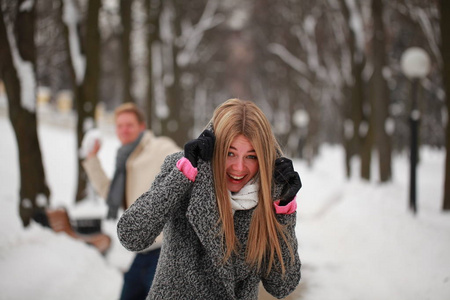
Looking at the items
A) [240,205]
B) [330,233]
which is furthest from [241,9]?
[240,205]

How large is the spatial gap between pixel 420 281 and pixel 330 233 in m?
3.38

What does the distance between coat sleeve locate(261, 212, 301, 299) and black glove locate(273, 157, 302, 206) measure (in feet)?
0.33

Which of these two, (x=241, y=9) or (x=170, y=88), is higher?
(x=241, y=9)

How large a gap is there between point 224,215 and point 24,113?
584 centimetres

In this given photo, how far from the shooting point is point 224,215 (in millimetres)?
2066

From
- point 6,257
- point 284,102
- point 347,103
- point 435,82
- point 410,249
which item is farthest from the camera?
point 284,102

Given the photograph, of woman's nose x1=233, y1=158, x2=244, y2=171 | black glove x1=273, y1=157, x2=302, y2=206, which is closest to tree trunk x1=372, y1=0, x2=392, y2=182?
black glove x1=273, y1=157, x2=302, y2=206

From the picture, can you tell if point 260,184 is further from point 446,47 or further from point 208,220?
point 446,47

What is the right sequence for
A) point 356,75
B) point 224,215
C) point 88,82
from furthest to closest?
point 356,75 < point 88,82 < point 224,215

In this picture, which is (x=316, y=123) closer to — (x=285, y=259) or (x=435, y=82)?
(x=435, y=82)

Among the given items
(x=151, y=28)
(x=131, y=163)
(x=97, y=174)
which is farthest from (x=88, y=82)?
(x=151, y=28)

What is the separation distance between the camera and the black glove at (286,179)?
6.78 feet

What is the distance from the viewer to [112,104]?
44906 mm

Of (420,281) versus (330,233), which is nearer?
(420,281)
